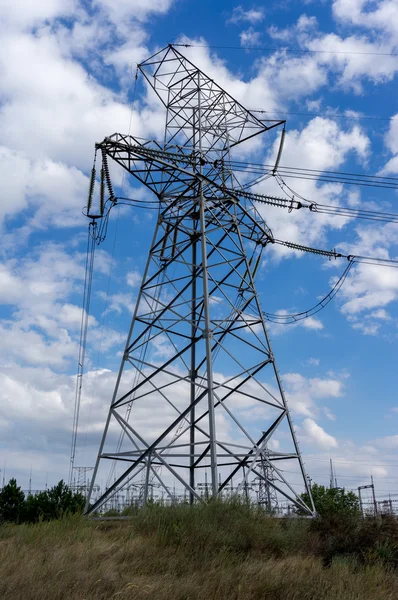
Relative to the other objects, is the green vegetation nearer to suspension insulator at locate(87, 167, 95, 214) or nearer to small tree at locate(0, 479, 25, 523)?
small tree at locate(0, 479, 25, 523)

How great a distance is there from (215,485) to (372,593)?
20.8 ft

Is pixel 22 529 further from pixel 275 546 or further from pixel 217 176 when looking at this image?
pixel 217 176

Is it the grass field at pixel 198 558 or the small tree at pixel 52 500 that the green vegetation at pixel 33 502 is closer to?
the small tree at pixel 52 500

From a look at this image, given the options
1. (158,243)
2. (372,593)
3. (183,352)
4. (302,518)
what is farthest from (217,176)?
(372,593)

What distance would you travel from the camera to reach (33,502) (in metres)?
40.5

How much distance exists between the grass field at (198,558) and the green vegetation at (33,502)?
2578 cm

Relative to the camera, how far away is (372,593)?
11.3m

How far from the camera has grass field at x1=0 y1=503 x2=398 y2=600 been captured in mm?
9852

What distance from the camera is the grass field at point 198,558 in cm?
985

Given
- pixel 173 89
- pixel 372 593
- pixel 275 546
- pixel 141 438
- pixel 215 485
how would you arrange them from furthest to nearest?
pixel 173 89
pixel 141 438
pixel 215 485
pixel 275 546
pixel 372 593

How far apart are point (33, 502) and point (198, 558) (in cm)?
3185

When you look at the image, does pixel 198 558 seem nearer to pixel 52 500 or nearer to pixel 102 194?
pixel 102 194

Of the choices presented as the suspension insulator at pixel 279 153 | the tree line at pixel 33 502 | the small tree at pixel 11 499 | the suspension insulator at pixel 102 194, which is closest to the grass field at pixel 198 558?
the suspension insulator at pixel 102 194

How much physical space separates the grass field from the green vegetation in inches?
1015
